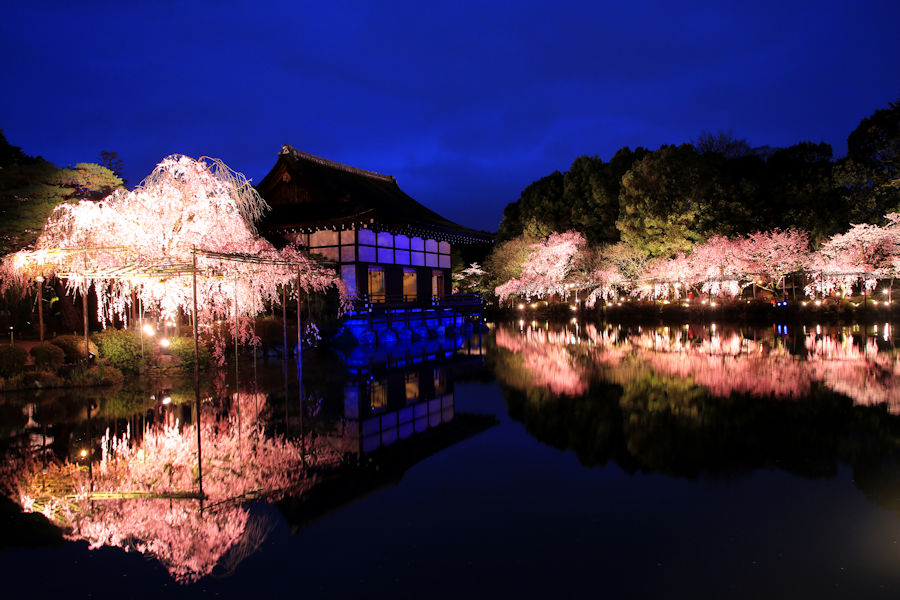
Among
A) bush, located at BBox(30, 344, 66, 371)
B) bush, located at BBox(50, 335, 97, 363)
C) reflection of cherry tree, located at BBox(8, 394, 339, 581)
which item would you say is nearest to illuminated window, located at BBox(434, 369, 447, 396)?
reflection of cherry tree, located at BBox(8, 394, 339, 581)

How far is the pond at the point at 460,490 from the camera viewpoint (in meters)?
4.76

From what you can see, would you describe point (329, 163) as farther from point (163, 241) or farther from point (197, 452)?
point (197, 452)

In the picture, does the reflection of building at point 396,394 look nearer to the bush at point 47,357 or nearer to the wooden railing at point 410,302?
the wooden railing at point 410,302

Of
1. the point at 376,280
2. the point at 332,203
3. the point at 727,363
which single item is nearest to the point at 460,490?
the point at 727,363

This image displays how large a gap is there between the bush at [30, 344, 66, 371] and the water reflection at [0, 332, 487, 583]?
64.5 inches

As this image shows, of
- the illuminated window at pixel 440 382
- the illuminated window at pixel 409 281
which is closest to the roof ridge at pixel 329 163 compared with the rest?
the illuminated window at pixel 409 281

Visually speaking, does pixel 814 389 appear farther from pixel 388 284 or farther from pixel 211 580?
pixel 388 284

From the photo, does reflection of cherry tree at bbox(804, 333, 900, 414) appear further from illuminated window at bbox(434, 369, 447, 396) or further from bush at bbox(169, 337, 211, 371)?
bush at bbox(169, 337, 211, 371)

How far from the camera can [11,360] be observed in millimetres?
13125

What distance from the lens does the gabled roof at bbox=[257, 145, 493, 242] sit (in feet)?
88.9

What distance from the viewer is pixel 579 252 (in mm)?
41281

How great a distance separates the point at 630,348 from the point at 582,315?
21.1 m

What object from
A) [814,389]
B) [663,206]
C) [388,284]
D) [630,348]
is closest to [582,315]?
[663,206]

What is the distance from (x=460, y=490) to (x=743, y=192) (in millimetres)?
35810
